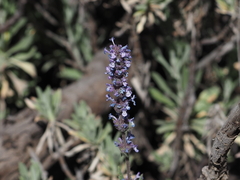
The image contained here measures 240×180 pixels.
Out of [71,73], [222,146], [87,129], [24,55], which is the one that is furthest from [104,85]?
[222,146]

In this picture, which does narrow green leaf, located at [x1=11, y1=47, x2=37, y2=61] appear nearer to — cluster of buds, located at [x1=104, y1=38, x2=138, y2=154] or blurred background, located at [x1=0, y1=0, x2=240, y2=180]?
blurred background, located at [x1=0, y1=0, x2=240, y2=180]

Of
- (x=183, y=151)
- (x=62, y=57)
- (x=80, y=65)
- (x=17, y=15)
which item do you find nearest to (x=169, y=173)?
(x=183, y=151)

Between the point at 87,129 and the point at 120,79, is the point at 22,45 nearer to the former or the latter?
the point at 87,129

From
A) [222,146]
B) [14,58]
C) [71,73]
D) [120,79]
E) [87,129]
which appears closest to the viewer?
[120,79]

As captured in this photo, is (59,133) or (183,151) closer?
(59,133)

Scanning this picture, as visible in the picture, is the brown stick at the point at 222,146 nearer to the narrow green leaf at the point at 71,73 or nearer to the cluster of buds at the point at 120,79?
the cluster of buds at the point at 120,79

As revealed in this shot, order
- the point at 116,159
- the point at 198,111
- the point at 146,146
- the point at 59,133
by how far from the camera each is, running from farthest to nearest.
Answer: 1. the point at 146,146
2. the point at 198,111
3. the point at 59,133
4. the point at 116,159

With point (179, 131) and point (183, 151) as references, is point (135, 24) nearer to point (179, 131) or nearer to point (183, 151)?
point (179, 131)

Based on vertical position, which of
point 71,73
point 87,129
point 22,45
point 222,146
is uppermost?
point 22,45

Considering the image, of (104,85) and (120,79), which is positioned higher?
(104,85)
